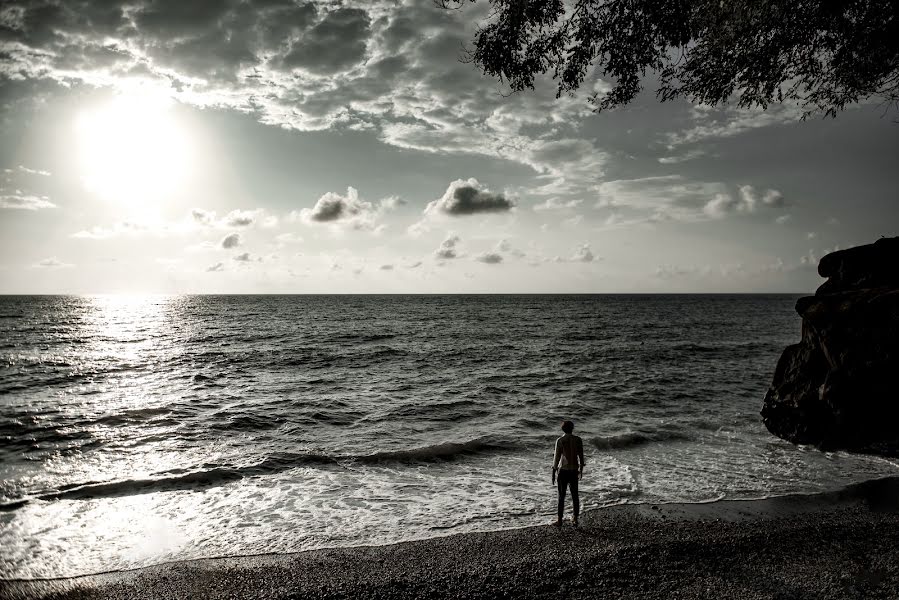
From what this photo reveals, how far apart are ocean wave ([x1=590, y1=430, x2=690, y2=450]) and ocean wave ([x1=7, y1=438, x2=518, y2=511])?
10.6 feet

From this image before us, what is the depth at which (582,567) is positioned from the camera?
797 cm

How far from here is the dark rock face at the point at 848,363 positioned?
519 inches

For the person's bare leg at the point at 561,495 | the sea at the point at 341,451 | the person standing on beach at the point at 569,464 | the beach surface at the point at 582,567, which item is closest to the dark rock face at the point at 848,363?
the sea at the point at 341,451

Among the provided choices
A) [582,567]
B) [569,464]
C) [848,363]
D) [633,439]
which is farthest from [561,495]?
[848,363]

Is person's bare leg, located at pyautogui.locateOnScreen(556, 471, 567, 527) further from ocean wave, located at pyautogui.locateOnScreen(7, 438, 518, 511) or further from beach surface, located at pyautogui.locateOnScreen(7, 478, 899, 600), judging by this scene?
A: ocean wave, located at pyautogui.locateOnScreen(7, 438, 518, 511)

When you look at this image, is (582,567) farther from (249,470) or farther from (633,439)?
(249,470)

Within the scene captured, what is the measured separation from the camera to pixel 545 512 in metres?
11.0

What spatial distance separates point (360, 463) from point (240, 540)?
510cm

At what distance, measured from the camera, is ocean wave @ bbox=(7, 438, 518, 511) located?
1199 cm

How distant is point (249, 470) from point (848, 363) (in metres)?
18.2

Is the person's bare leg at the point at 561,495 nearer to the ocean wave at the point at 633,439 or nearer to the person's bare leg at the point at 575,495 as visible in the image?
the person's bare leg at the point at 575,495

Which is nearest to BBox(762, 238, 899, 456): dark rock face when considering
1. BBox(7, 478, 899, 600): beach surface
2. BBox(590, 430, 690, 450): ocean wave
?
BBox(590, 430, 690, 450): ocean wave

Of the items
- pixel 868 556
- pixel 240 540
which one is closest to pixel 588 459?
pixel 868 556

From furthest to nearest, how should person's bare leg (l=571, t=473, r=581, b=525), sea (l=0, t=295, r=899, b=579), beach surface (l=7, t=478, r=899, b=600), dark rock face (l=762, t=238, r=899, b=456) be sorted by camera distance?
dark rock face (l=762, t=238, r=899, b=456)
sea (l=0, t=295, r=899, b=579)
person's bare leg (l=571, t=473, r=581, b=525)
beach surface (l=7, t=478, r=899, b=600)
